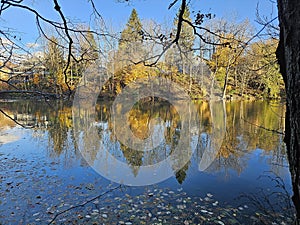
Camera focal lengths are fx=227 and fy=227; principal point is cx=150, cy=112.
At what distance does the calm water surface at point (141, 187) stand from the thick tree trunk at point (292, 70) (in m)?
1.80

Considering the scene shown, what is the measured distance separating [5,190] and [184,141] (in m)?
4.59

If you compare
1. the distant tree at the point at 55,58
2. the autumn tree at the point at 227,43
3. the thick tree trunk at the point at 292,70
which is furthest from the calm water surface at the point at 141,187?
the thick tree trunk at the point at 292,70

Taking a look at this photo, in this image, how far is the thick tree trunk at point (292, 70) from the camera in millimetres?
719

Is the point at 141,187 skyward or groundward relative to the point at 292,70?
groundward

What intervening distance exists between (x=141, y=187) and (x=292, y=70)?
10.9ft

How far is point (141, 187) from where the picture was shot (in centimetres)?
371

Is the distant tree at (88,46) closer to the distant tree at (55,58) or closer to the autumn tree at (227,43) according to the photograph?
the distant tree at (55,58)

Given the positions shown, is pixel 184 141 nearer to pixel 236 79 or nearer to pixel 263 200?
pixel 263 200

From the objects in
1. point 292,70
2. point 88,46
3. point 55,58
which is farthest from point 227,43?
point 55,58

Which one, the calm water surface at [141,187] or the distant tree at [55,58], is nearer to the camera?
the distant tree at [55,58]

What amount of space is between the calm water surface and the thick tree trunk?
5.92 ft

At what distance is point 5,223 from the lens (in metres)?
2.70

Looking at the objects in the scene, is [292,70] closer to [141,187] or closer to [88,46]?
[88,46]

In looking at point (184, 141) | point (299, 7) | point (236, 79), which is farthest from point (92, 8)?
point (236, 79)
